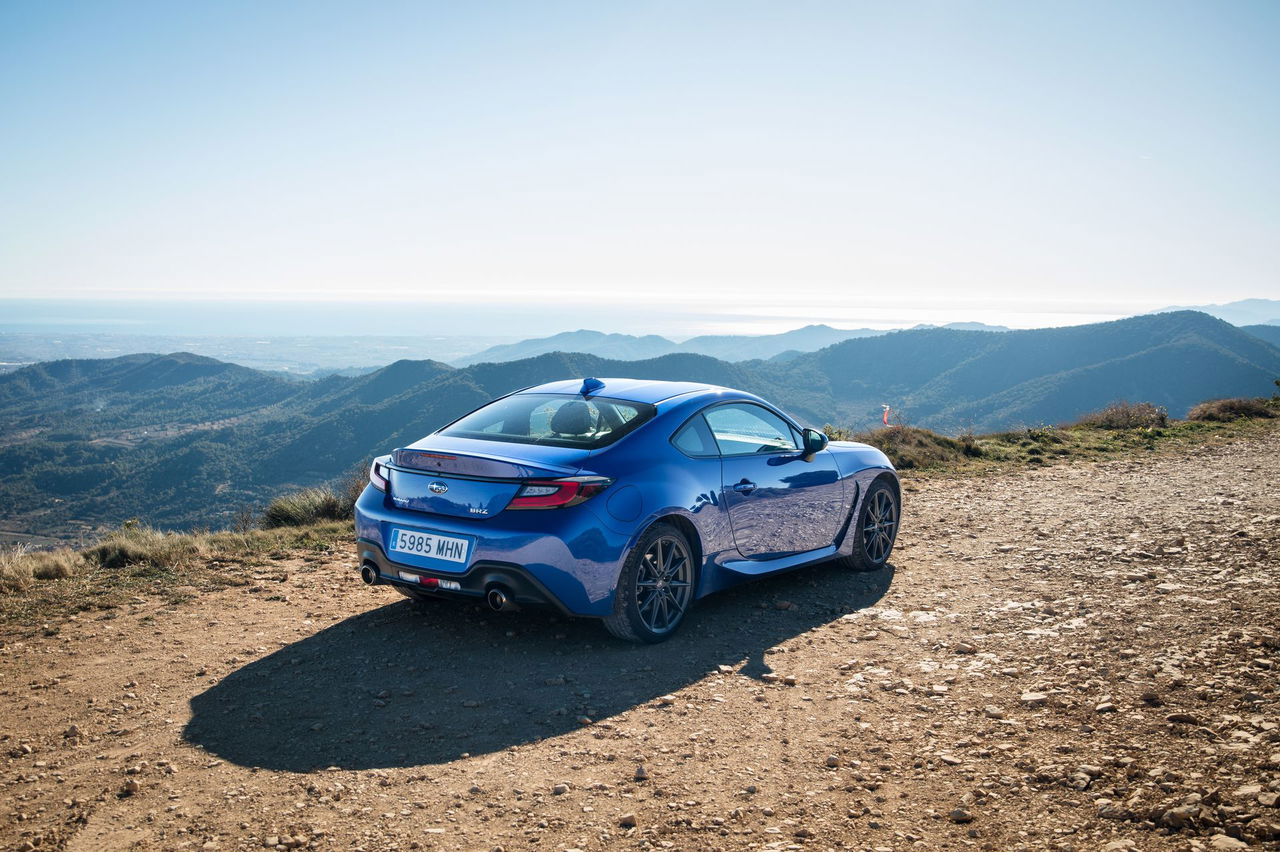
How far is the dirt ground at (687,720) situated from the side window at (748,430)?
1.12 metres

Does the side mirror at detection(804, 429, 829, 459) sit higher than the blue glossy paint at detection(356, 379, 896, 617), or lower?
higher

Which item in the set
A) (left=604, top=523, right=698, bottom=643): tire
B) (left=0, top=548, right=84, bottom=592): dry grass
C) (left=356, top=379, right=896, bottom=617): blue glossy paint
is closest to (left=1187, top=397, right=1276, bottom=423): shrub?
(left=356, top=379, right=896, bottom=617): blue glossy paint

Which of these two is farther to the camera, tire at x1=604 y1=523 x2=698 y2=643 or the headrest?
the headrest

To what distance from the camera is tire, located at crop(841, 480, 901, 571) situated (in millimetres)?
6820

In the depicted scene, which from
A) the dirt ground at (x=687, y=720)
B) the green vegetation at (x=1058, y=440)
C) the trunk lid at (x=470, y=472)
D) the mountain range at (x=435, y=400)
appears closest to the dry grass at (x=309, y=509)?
the dirt ground at (x=687, y=720)

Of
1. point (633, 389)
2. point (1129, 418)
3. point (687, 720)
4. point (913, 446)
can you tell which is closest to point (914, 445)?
point (913, 446)

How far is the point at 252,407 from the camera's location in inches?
5039

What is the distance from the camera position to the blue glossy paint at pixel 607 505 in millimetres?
4613

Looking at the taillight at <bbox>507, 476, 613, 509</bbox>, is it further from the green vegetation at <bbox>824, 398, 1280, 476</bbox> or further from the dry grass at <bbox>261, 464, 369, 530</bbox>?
the green vegetation at <bbox>824, 398, 1280, 476</bbox>

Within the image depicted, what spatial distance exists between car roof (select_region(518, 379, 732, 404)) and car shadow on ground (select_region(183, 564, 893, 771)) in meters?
1.47

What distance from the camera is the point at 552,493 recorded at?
463 centimetres

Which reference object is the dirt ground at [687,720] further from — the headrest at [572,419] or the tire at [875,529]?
the headrest at [572,419]

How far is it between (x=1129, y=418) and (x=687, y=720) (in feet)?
63.5

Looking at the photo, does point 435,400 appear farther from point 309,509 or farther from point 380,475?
point 380,475
